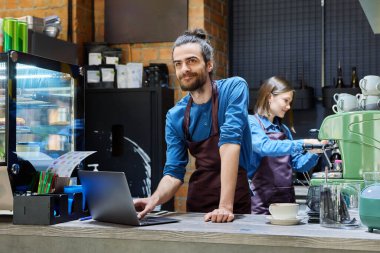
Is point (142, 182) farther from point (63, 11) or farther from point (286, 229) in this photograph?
point (286, 229)

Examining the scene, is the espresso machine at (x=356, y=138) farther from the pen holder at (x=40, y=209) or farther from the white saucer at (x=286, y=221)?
the pen holder at (x=40, y=209)

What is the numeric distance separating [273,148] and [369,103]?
0.66 metres

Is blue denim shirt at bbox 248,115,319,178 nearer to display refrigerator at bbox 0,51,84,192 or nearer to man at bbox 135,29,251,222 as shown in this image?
man at bbox 135,29,251,222

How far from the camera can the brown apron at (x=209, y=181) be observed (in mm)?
2790

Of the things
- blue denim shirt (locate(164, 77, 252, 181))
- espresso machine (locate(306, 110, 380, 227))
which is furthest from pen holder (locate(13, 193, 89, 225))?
espresso machine (locate(306, 110, 380, 227))

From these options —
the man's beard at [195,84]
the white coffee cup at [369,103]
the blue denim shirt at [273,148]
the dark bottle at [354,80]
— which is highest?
the dark bottle at [354,80]

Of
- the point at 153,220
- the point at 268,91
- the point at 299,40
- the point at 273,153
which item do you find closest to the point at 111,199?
the point at 153,220

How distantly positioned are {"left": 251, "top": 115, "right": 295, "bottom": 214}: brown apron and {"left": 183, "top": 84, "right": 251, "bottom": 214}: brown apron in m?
0.87

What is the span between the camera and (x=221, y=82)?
2.74 meters

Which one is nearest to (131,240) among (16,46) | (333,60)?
(16,46)

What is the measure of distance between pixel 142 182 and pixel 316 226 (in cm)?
260

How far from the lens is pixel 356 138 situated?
289 centimetres

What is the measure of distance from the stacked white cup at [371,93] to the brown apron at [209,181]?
2.64 ft

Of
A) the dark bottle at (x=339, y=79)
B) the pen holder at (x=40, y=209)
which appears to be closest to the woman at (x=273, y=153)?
the dark bottle at (x=339, y=79)
